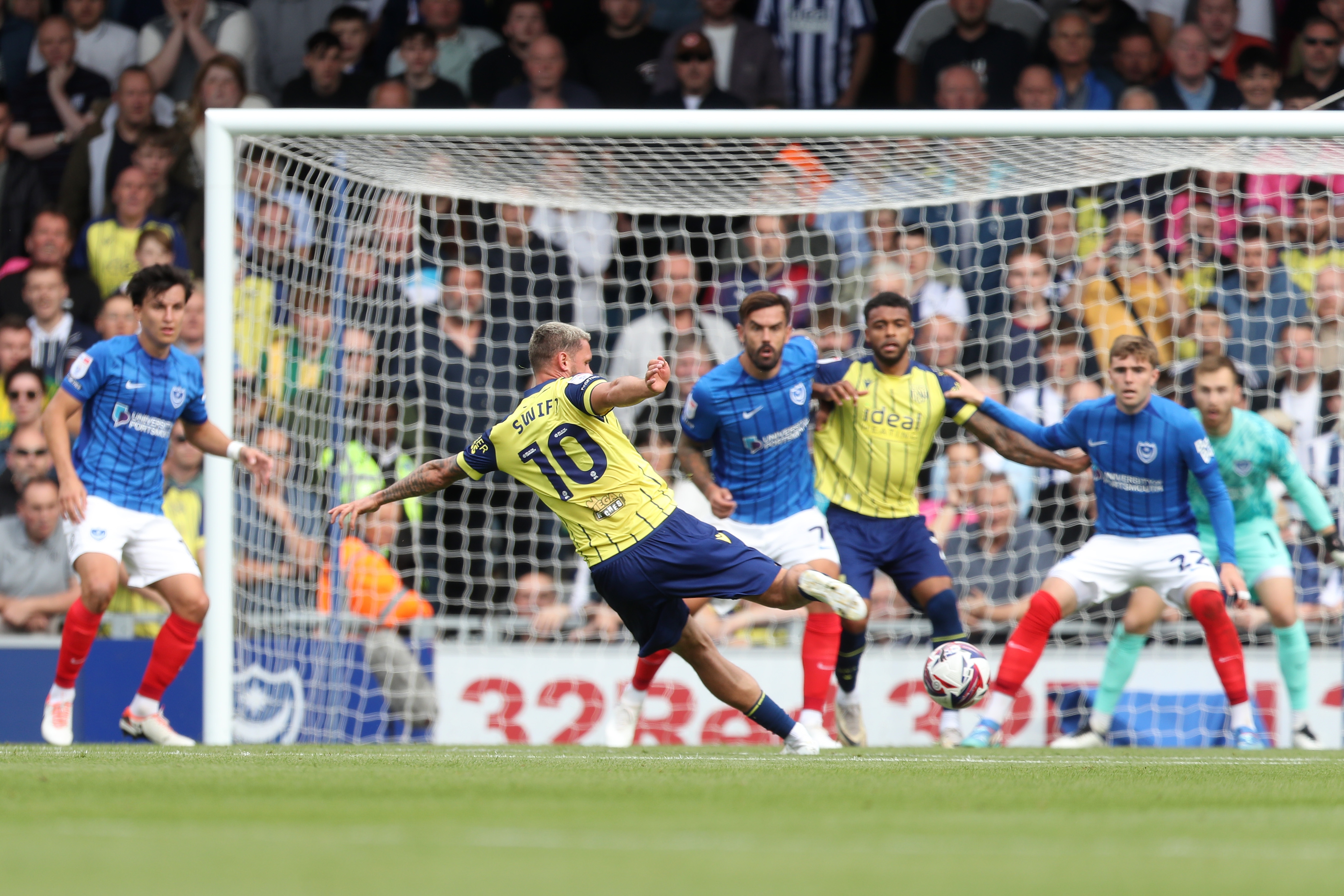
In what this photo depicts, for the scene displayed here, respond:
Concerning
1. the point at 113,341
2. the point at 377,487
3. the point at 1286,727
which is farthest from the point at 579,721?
the point at 1286,727

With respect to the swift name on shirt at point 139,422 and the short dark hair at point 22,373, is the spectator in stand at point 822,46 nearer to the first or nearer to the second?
the short dark hair at point 22,373

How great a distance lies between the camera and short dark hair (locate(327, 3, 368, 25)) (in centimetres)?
1233

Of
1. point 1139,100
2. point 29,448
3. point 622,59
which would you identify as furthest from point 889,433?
point 29,448

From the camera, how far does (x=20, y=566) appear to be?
32.7ft

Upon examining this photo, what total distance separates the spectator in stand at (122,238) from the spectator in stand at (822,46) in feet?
14.9

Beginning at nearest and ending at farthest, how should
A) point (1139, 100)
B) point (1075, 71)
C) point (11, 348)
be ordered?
point (11, 348)
point (1139, 100)
point (1075, 71)

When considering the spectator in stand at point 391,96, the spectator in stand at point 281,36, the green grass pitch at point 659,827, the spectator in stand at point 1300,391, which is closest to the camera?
the green grass pitch at point 659,827

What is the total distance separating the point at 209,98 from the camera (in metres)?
11.8

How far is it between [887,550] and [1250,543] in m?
2.14

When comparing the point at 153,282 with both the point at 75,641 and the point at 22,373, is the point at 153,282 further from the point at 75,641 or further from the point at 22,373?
the point at 22,373

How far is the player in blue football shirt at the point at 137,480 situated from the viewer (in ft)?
25.0

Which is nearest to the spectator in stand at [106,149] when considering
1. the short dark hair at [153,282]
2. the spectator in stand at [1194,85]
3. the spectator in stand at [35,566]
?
the spectator in stand at [35,566]

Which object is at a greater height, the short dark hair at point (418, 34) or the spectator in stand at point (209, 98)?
the short dark hair at point (418, 34)

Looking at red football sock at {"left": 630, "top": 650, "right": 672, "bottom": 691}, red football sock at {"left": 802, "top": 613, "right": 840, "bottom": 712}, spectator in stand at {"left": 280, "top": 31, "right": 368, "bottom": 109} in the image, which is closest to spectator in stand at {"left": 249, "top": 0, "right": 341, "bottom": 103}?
spectator in stand at {"left": 280, "top": 31, "right": 368, "bottom": 109}
